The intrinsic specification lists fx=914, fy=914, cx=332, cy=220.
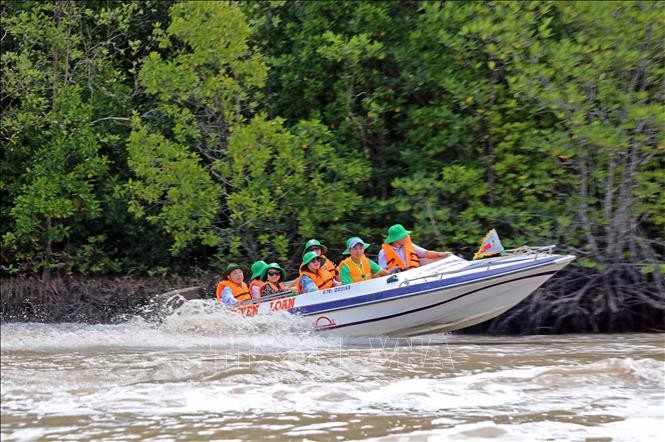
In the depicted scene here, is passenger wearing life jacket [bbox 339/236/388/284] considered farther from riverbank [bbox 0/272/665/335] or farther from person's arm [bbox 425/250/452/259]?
riverbank [bbox 0/272/665/335]

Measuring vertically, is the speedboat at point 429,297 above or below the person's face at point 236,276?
below

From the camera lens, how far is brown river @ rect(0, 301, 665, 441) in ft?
19.9

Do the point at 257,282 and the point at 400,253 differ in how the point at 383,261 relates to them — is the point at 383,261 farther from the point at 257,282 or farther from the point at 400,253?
the point at 257,282

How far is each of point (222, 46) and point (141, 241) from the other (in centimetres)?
448

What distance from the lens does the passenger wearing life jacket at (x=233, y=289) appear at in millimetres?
11227

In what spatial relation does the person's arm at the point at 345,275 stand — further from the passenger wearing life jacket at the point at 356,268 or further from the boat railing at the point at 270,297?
the boat railing at the point at 270,297

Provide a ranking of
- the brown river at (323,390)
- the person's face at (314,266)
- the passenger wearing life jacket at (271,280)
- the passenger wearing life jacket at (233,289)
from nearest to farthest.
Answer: the brown river at (323,390)
the person's face at (314,266)
the passenger wearing life jacket at (233,289)
the passenger wearing life jacket at (271,280)

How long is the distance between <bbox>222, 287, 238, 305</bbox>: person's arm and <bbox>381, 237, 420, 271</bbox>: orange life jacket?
194 cm

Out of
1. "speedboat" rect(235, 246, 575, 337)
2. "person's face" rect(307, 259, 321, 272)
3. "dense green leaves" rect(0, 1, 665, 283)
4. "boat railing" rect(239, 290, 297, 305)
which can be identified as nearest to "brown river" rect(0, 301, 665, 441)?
"speedboat" rect(235, 246, 575, 337)

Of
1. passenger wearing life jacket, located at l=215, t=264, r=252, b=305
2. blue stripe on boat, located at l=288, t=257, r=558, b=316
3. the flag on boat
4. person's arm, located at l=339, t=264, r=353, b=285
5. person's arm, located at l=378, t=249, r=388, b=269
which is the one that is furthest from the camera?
passenger wearing life jacket, located at l=215, t=264, r=252, b=305

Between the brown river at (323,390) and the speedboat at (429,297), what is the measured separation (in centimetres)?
33

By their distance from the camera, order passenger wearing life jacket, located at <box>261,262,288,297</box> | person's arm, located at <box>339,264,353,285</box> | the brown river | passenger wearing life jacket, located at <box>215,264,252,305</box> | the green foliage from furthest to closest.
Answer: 1. the green foliage
2. passenger wearing life jacket, located at <box>261,262,288,297</box>
3. passenger wearing life jacket, located at <box>215,264,252,305</box>
4. person's arm, located at <box>339,264,353,285</box>
5. the brown river

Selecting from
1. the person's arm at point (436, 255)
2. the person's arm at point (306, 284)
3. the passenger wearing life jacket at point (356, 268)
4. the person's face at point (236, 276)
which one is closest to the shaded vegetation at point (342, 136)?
the person's arm at point (436, 255)

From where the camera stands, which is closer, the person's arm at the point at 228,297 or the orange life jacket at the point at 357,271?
the orange life jacket at the point at 357,271
